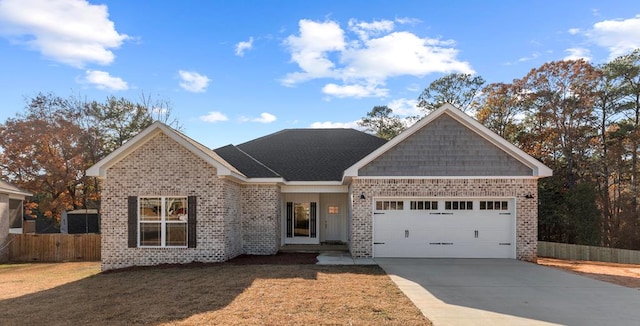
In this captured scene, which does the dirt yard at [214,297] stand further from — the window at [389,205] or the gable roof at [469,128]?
the gable roof at [469,128]

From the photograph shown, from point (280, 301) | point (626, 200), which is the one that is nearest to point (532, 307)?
point (280, 301)

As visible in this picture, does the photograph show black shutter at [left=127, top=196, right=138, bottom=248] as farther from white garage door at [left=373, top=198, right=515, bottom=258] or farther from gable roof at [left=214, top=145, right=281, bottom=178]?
white garage door at [left=373, top=198, right=515, bottom=258]

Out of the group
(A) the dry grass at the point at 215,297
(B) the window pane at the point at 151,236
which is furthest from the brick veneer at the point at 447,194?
(B) the window pane at the point at 151,236

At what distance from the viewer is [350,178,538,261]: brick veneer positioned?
1441cm

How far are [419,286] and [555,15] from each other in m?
13.0

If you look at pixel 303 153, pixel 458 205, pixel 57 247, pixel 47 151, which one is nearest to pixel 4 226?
pixel 57 247

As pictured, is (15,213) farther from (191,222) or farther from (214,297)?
(214,297)

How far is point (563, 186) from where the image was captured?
1097 inches

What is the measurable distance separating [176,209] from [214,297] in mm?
5522

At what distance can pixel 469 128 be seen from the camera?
48.0 feet

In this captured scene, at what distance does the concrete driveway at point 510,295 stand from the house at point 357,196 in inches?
68.8

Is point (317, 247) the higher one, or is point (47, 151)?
point (47, 151)

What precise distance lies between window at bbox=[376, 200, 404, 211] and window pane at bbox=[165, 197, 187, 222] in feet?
21.4

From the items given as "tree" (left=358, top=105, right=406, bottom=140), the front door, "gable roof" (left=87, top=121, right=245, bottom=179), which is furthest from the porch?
"tree" (left=358, top=105, right=406, bottom=140)
